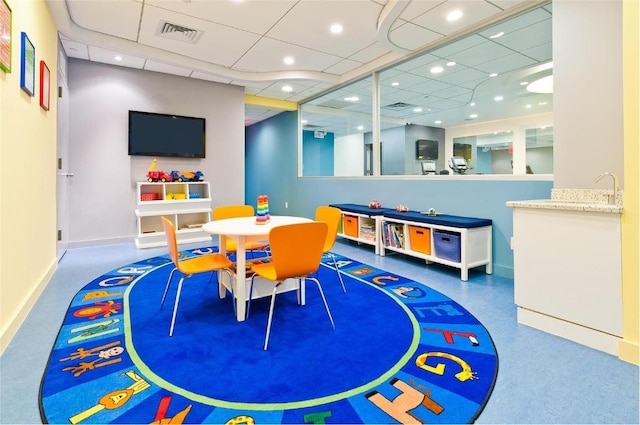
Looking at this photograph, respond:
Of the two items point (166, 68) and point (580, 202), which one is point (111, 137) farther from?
point (580, 202)

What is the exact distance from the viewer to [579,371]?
183cm

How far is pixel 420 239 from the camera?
404cm

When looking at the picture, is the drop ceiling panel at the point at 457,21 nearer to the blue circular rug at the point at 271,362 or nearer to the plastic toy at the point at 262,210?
the plastic toy at the point at 262,210

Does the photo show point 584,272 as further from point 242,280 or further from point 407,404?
point 242,280

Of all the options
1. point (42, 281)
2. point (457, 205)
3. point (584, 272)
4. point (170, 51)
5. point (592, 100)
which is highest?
point (170, 51)

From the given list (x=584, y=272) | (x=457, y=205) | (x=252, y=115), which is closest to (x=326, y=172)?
(x=252, y=115)

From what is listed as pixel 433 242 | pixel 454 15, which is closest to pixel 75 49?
pixel 454 15

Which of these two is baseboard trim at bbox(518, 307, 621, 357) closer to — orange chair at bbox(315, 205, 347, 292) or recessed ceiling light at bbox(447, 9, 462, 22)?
orange chair at bbox(315, 205, 347, 292)

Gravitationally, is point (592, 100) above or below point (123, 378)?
above

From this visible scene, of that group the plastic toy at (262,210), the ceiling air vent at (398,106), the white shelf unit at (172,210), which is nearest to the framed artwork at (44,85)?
the white shelf unit at (172,210)

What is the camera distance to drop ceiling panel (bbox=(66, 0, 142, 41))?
3637 mm

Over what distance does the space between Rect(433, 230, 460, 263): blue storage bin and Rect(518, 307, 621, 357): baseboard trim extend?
3.83 ft

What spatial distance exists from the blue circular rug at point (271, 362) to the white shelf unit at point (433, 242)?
805 mm

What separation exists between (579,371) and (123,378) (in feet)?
8.30
